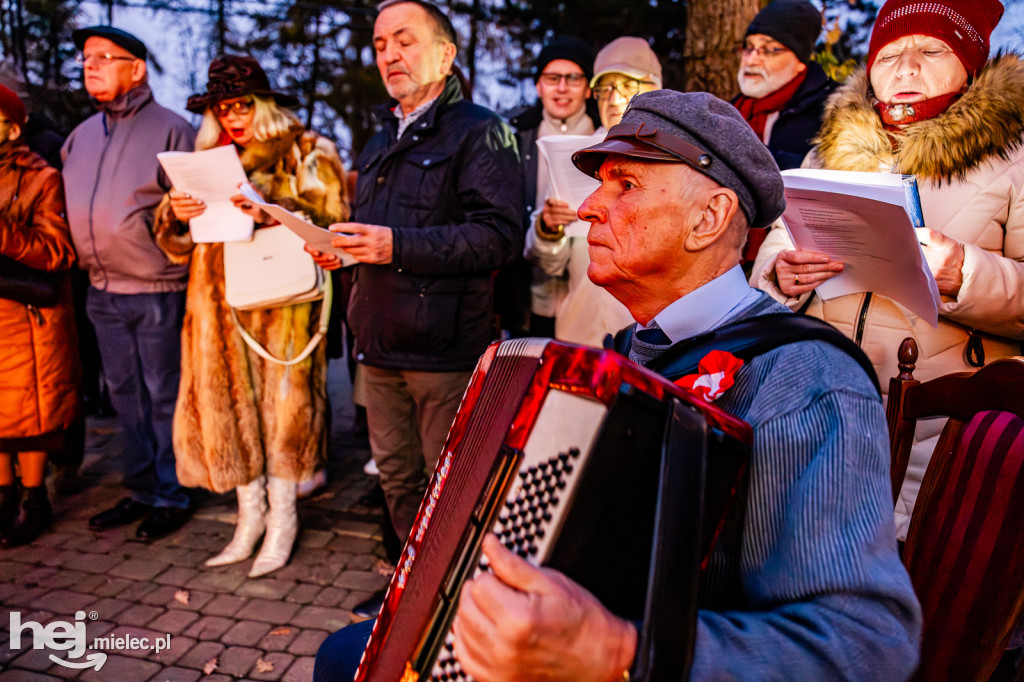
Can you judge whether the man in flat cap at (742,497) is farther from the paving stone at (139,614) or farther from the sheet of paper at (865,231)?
the paving stone at (139,614)

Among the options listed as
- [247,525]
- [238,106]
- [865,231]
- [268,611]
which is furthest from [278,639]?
[865,231]

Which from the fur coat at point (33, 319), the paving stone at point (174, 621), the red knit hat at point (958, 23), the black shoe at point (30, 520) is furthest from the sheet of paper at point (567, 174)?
the black shoe at point (30, 520)

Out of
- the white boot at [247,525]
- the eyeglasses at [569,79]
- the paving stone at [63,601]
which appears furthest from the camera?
the eyeglasses at [569,79]

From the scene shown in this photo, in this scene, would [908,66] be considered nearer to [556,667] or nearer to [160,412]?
[556,667]

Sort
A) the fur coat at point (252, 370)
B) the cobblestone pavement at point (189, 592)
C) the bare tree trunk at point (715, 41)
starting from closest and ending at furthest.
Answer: the cobblestone pavement at point (189, 592) < the fur coat at point (252, 370) < the bare tree trunk at point (715, 41)

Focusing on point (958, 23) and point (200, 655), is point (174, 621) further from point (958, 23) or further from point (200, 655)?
point (958, 23)

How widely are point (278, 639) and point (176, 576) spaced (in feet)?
2.96

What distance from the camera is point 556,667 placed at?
1.01 m

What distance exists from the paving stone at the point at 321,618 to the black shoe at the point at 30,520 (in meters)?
1.93

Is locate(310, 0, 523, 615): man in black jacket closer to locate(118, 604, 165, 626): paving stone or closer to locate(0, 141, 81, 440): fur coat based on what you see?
locate(118, 604, 165, 626): paving stone

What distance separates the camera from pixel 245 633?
310 centimetres

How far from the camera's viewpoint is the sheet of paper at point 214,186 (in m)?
3.19

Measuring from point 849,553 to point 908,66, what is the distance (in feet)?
6.70

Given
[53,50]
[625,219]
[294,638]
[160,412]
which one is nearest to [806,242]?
[625,219]
